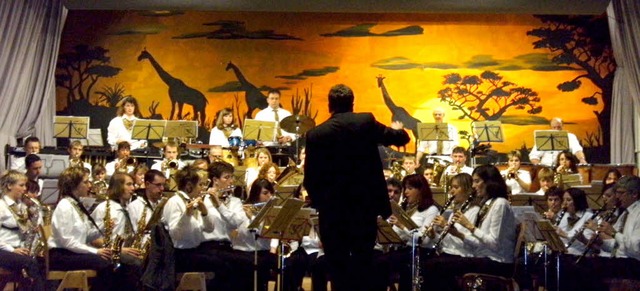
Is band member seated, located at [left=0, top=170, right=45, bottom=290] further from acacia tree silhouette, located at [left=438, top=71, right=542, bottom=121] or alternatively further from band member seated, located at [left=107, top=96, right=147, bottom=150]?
acacia tree silhouette, located at [left=438, top=71, right=542, bottom=121]

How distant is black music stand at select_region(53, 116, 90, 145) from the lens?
1300cm

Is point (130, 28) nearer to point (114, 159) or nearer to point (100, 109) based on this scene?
point (100, 109)

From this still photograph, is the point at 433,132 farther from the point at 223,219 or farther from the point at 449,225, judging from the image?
the point at 449,225

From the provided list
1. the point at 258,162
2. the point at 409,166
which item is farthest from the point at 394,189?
the point at 258,162

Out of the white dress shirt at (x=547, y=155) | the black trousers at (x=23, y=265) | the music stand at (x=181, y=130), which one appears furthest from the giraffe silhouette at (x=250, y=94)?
the black trousers at (x=23, y=265)

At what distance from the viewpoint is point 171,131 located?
1291 cm

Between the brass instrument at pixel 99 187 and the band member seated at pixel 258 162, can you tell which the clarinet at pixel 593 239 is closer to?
the band member seated at pixel 258 162

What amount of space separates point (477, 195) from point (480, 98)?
843 centimetres

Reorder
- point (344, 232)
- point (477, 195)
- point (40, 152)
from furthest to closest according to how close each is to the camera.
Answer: point (40, 152) → point (477, 195) → point (344, 232)

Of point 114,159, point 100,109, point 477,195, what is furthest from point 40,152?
point 477,195

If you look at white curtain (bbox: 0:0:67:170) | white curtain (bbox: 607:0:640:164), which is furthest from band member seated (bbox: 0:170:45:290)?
white curtain (bbox: 607:0:640:164)

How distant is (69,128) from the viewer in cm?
1303

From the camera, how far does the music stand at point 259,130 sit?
12930mm

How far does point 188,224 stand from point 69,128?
547cm
